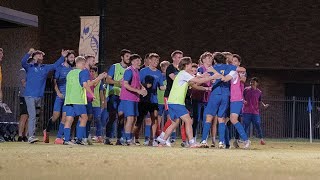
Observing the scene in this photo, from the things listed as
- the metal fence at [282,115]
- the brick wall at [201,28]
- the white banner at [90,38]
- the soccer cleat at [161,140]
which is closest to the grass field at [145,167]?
the soccer cleat at [161,140]

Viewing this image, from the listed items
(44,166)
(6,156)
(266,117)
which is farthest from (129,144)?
(266,117)

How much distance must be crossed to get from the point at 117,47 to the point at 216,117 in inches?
849

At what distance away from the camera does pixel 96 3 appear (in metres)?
40.7

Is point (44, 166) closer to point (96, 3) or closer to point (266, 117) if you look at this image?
point (266, 117)

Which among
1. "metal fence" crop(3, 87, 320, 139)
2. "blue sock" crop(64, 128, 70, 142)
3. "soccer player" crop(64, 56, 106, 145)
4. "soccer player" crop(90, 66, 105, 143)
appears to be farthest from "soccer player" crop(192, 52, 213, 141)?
"metal fence" crop(3, 87, 320, 139)

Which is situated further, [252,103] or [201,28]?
[201,28]

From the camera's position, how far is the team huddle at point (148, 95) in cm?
1756

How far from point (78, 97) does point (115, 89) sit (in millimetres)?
1801

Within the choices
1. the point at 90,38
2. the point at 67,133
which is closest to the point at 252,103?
the point at 90,38

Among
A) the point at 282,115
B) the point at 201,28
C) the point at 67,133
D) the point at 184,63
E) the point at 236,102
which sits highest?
the point at 201,28

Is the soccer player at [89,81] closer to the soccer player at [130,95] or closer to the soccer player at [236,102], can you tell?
the soccer player at [130,95]

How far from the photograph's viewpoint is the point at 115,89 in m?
19.8

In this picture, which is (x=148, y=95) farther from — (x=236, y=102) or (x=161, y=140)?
(x=236, y=102)

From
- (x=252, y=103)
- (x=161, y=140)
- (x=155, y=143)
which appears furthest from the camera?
(x=252, y=103)
